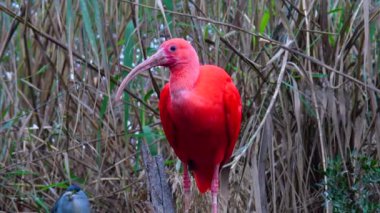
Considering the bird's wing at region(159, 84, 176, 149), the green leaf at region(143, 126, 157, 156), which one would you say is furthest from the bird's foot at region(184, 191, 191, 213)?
the green leaf at region(143, 126, 157, 156)

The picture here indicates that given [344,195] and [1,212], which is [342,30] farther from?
[1,212]

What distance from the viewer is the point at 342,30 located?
322cm

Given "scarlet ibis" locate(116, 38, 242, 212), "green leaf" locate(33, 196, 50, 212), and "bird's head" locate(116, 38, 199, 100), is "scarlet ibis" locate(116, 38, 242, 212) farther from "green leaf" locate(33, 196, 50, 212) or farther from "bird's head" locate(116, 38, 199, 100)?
"green leaf" locate(33, 196, 50, 212)

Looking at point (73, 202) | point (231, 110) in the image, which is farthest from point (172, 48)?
point (73, 202)

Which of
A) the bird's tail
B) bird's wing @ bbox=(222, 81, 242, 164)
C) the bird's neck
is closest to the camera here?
the bird's neck

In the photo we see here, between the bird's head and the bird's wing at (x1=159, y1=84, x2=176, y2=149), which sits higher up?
the bird's head

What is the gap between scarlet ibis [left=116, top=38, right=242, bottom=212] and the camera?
8.31 ft

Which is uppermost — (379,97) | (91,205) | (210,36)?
(210,36)

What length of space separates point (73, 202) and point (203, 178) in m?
0.96

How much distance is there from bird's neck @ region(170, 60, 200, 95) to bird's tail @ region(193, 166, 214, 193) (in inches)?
18.5

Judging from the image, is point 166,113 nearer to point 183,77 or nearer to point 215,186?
point 183,77

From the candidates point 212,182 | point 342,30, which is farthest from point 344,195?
point 342,30

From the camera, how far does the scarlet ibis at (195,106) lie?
2533 mm

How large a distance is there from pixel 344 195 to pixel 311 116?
68 centimetres
